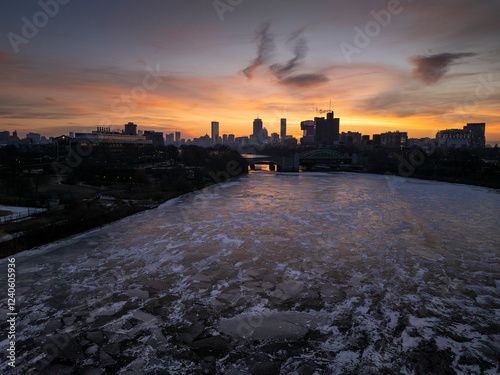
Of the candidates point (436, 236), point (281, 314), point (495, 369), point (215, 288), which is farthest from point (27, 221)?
point (436, 236)

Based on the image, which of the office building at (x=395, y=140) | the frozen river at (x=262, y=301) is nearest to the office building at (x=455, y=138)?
the office building at (x=395, y=140)

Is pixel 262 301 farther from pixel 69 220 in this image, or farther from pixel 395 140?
pixel 395 140

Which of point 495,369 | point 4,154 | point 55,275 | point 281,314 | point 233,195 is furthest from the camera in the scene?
point 4,154

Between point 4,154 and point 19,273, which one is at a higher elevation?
point 4,154

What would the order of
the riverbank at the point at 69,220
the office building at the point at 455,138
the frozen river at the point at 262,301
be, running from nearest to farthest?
the frozen river at the point at 262,301 → the riverbank at the point at 69,220 → the office building at the point at 455,138

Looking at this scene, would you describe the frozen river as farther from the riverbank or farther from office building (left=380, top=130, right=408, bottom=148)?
office building (left=380, top=130, right=408, bottom=148)

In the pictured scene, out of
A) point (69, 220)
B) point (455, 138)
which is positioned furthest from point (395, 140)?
point (69, 220)

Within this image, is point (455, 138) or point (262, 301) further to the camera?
point (455, 138)

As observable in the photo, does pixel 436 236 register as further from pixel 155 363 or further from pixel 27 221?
pixel 27 221

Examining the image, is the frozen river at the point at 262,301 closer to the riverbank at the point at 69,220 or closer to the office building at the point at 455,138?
the riverbank at the point at 69,220
